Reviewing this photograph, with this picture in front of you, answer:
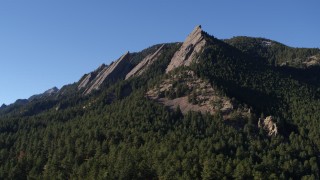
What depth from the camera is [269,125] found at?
191 metres

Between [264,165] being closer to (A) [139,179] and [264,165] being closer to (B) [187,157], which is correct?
(B) [187,157]

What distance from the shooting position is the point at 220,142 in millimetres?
162000

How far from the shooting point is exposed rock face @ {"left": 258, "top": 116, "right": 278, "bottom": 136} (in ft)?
616

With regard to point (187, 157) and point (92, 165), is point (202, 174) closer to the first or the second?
point (187, 157)

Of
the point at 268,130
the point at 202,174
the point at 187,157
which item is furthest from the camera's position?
the point at 268,130

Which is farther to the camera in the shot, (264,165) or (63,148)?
(63,148)

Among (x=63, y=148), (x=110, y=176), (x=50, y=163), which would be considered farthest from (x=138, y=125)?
(x=110, y=176)

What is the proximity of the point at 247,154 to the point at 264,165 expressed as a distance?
1161 centimetres

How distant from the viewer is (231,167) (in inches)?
5340

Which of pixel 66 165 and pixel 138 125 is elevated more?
pixel 138 125

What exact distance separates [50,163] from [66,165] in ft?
18.9

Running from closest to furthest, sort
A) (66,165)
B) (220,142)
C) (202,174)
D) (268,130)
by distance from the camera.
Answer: (202,174) → (66,165) → (220,142) → (268,130)

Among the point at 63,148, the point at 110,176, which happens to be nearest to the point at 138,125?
the point at 63,148

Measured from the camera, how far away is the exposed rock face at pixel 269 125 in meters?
188
